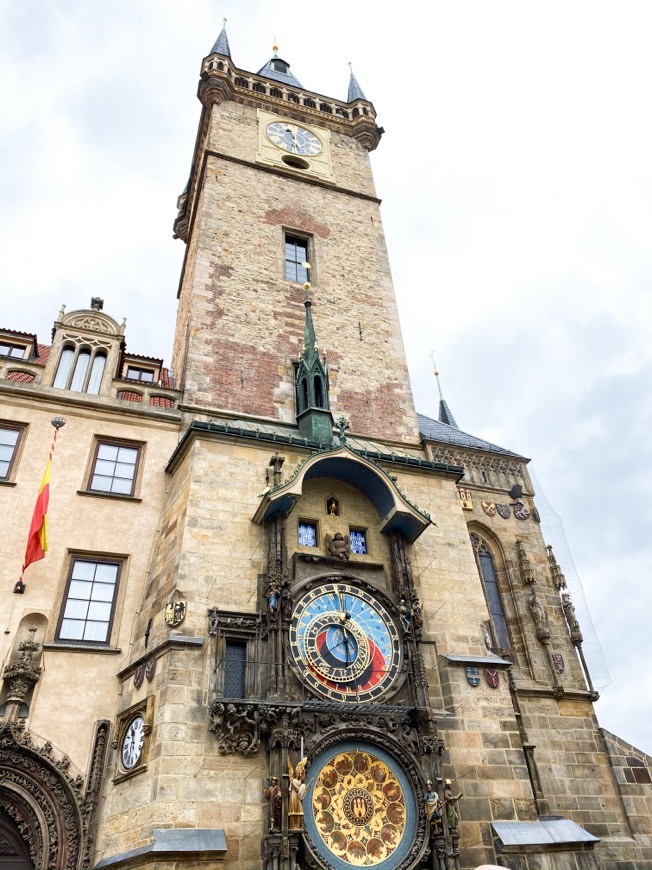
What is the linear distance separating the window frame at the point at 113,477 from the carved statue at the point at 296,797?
587 cm

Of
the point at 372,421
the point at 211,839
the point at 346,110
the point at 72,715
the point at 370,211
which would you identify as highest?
the point at 346,110

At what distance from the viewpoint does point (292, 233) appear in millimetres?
19703

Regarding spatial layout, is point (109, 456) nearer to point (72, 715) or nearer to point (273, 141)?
point (72, 715)

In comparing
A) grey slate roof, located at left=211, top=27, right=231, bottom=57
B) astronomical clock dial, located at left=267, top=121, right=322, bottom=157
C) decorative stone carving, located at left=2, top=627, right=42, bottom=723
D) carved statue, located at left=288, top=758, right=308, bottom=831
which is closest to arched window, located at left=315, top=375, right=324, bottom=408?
decorative stone carving, located at left=2, top=627, right=42, bottom=723

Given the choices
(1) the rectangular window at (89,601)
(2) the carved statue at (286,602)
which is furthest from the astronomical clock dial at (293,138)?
(2) the carved statue at (286,602)

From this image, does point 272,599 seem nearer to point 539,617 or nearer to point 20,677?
point 20,677

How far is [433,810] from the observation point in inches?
389

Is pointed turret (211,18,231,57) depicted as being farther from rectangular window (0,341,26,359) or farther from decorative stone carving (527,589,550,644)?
decorative stone carving (527,589,550,644)

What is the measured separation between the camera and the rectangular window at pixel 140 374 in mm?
15430

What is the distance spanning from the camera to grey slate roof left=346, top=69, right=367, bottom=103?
26234mm

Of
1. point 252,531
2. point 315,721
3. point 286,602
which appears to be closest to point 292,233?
point 252,531

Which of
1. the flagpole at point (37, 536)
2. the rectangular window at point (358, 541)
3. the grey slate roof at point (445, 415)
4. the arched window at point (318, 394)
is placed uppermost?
the grey slate roof at point (445, 415)

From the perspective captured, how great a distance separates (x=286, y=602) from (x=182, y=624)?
1.66 metres

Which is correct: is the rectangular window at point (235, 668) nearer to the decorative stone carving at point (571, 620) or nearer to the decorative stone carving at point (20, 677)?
the decorative stone carving at point (20, 677)
